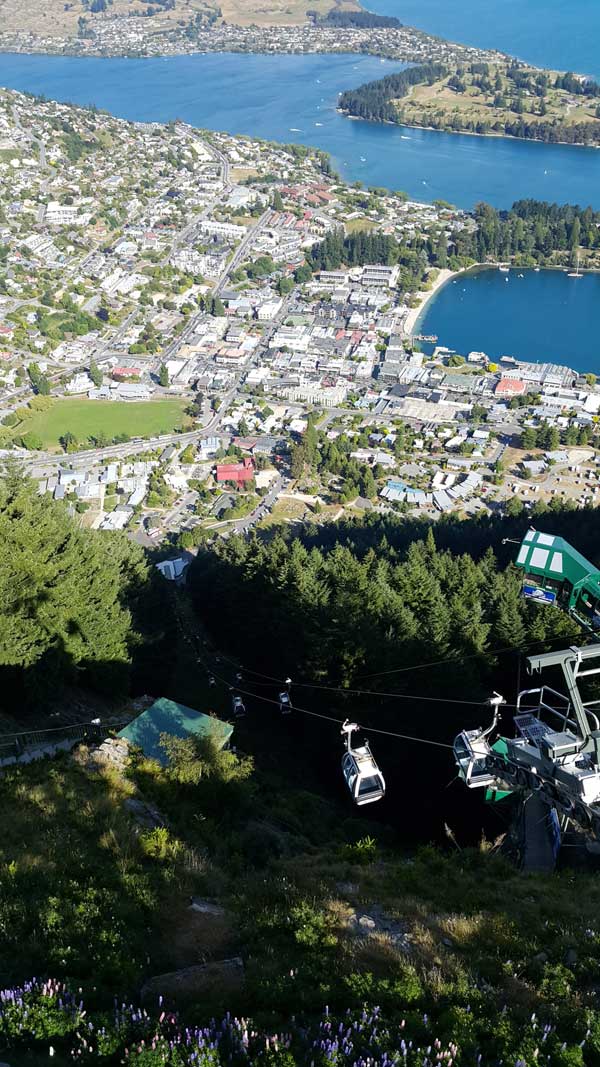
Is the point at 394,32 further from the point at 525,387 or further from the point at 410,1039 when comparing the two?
the point at 410,1039

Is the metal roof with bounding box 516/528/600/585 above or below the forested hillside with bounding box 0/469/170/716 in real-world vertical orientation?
above

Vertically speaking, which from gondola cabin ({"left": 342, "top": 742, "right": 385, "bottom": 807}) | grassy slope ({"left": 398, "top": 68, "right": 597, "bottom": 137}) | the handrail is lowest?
the handrail

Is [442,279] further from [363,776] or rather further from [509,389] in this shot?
[363,776]

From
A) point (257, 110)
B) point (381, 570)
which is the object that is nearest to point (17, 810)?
point (381, 570)

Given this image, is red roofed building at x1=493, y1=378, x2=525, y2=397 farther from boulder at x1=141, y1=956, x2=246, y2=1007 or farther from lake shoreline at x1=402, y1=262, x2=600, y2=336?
boulder at x1=141, y1=956, x2=246, y2=1007

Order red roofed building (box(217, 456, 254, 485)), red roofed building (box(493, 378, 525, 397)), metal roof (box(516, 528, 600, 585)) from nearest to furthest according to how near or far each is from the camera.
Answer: metal roof (box(516, 528, 600, 585)) → red roofed building (box(217, 456, 254, 485)) → red roofed building (box(493, 378, 525, 397))

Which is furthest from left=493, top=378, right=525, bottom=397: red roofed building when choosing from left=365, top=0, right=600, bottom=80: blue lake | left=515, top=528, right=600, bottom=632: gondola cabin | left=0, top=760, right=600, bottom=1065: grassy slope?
left=365, top=0, right=600, bottom=80: blue lake

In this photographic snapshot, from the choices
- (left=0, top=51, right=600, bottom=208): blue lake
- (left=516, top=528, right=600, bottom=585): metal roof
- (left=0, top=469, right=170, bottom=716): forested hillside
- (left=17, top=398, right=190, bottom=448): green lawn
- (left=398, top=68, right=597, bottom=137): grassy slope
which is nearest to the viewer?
(left=516, top=528, right=600, bottom=585): metal roof

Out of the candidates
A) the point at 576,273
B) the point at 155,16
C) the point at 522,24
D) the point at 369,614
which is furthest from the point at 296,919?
the point at 522,24
